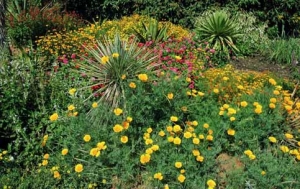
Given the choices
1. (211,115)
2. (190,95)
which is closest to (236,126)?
(211,115)

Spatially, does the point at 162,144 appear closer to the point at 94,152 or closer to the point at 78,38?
the point at 94,152

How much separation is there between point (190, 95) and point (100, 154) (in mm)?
1521

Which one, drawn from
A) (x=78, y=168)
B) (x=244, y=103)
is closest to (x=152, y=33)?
(x=244, y=103)

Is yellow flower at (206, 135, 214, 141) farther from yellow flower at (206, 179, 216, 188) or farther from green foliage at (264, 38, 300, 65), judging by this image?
green foliage at (264, 38, 300, 65)

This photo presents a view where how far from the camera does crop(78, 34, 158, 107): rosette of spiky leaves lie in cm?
488

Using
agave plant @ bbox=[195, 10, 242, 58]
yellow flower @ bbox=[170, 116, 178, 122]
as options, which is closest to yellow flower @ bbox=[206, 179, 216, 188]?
yellow flower @ bbox=[170, 116, 178, 122]

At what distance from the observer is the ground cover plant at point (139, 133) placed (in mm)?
3904

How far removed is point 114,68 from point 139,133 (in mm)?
1113

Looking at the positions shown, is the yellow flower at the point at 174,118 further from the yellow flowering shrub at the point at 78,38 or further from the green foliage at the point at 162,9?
the green foliage at the point at 162,9

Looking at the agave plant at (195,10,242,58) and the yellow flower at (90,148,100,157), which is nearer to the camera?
the yellow flower at (90,148,100,157)

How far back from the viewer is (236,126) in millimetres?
4227

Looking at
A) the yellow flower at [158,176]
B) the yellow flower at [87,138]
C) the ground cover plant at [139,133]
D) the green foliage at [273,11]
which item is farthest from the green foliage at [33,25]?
the yellow flower at [158,176]

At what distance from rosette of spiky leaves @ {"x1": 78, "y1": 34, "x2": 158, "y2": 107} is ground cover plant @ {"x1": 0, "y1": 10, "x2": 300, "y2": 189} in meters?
0.02

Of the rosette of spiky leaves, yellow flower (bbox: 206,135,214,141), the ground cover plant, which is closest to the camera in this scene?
the ground cover plant
